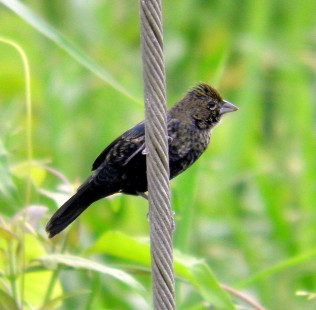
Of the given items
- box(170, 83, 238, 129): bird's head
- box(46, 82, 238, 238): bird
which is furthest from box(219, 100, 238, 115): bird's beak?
box(46, 82, 238, 238): bird

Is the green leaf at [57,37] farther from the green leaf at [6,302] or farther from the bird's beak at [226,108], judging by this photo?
the green leaf at [6,302]

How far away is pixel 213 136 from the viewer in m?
6.07

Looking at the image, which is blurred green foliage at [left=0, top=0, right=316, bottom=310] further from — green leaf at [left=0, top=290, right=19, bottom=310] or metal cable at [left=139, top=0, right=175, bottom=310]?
metal cable at [left=139, top=0, right=175, bottom=310]

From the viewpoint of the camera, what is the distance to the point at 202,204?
582 cm

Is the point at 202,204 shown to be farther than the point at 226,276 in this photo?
Yes

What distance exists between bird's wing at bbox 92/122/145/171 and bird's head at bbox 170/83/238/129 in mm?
151

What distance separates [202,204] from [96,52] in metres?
1.25

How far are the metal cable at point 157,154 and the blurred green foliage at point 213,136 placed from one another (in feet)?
2.44

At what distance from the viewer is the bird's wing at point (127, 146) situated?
3520 millimetres

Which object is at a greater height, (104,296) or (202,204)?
(202,204)

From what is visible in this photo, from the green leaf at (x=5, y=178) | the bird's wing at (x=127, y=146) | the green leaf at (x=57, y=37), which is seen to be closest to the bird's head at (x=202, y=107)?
the bird's wing at (x=127, y=146)

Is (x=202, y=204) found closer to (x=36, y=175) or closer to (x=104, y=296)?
(x=104, y=296)

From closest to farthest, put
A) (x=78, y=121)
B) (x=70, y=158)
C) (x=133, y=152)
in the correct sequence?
(x=133, y=152)
(x=70, y=158)
(x=78, y=121)

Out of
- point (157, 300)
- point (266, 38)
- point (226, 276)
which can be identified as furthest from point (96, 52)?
point (157, 300)
